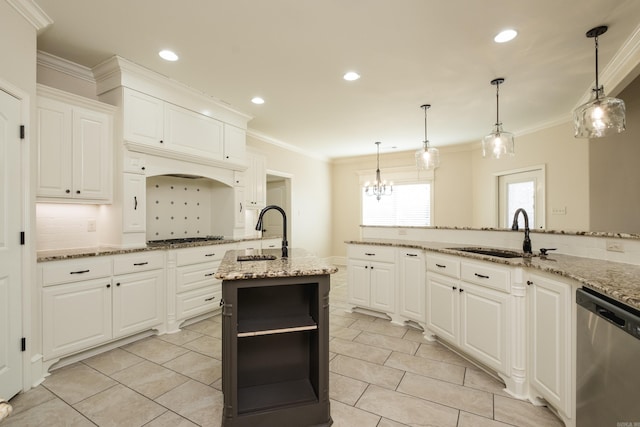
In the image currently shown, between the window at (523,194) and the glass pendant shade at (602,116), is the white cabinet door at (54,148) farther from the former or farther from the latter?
the window at (523,194)

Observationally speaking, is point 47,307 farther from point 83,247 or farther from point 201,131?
point 201,131

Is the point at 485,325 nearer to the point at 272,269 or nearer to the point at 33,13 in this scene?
the point at 272,269

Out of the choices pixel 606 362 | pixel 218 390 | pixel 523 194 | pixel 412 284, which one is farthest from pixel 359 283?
pixel 523 194

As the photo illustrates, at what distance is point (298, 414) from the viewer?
5.83ft

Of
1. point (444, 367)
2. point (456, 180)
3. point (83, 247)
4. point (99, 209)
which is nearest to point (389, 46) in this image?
point (444, 367)

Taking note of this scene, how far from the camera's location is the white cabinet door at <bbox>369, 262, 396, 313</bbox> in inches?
141

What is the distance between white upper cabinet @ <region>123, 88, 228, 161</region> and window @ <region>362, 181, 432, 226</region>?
13.4 feet

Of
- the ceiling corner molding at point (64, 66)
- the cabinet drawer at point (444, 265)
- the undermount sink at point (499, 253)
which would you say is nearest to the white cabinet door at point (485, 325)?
the cabinet drawer at point (444, 265)

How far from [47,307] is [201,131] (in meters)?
2.32

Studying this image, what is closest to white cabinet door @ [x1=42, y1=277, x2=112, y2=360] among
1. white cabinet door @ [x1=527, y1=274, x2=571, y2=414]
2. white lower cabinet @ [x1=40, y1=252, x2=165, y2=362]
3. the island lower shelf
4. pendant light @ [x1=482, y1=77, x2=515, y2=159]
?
white lower cabinet @ [x1=40, y1=252, x2=165, y2=362]

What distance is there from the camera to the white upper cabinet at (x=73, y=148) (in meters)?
2.58

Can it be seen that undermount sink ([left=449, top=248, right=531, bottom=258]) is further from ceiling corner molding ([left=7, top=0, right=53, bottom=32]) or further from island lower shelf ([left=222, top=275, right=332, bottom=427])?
ceiling corner molding ([left=7, top=0, right=53, bottom=32])

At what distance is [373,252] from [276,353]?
201cm

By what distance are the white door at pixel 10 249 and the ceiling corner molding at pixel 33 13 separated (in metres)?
0.63
